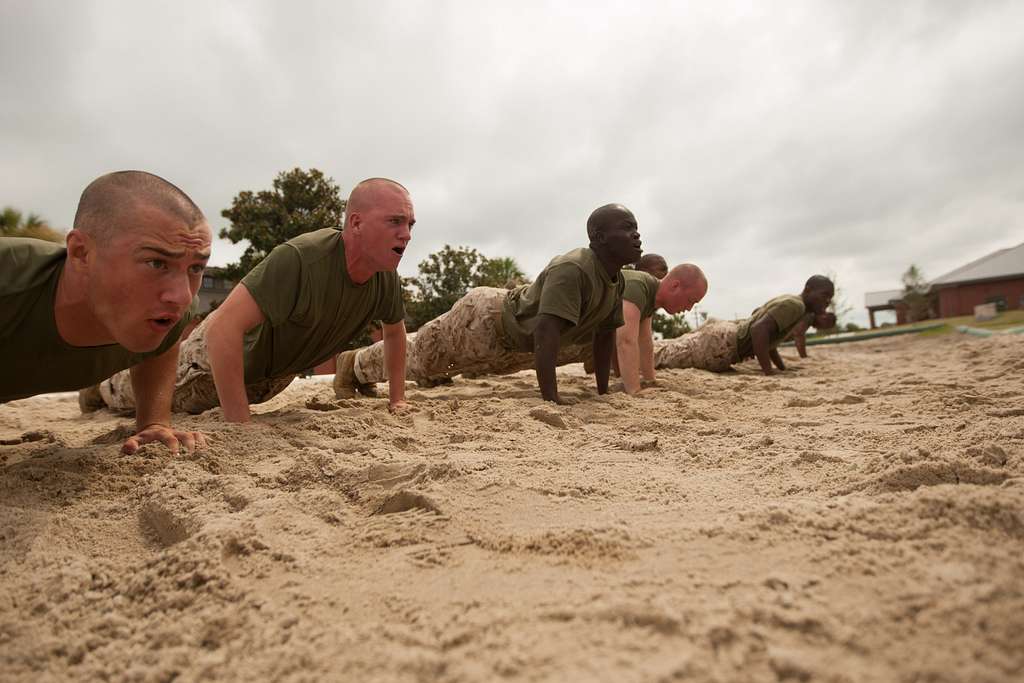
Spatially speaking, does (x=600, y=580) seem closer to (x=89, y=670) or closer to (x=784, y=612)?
(x=784, y=612)

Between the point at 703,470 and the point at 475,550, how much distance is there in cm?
92

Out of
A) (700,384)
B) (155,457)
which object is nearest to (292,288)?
(155,457)

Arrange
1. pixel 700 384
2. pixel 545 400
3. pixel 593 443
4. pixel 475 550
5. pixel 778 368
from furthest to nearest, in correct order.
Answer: pixel 778 368, pixel 700 384, pixel 545 400, pixel 593 443, pixel 475 550

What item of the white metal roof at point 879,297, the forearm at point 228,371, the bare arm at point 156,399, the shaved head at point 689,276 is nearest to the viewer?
the bare arm at point 156,399

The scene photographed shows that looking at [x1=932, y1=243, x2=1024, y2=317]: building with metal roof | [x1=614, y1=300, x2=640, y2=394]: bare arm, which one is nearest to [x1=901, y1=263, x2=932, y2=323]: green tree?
[x1=932, y1=243, x2=1024, y2=317]: building with metal roof

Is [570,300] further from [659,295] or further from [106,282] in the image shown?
[106,282]

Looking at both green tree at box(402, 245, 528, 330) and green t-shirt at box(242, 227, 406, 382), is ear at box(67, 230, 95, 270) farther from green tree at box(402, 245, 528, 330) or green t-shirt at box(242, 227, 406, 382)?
green tree at box(402, 245, 528, 330)

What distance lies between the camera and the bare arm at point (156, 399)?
2.25 metres

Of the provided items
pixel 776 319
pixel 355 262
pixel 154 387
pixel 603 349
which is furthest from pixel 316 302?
pixel 776 319

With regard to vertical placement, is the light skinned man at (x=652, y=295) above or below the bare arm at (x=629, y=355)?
above

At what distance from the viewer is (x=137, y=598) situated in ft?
3.87

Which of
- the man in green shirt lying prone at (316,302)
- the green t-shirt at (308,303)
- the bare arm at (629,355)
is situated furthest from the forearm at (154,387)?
the bare arm at (629,355)

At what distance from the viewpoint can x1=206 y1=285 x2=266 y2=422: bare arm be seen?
2820mm

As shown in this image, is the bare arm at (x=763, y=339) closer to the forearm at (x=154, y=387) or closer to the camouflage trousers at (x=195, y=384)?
the camouflage trousers at (x=195, y=384)
